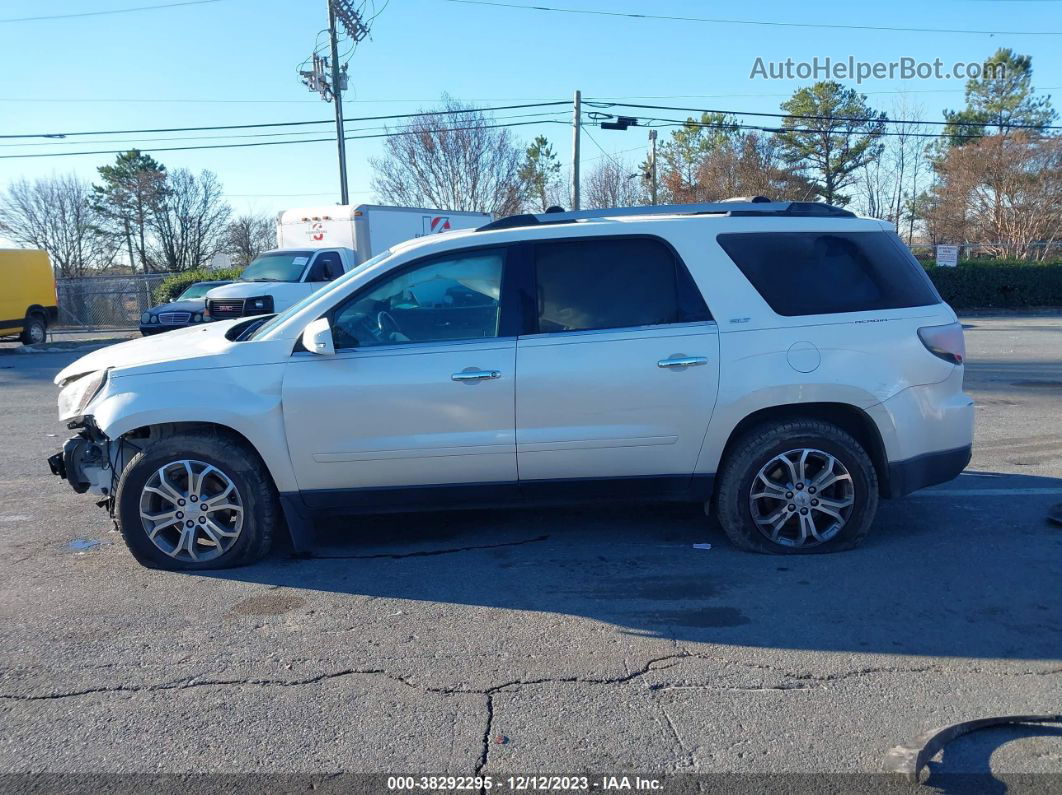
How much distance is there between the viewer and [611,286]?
5004 mm

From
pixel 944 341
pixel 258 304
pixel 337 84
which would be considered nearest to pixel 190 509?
pixel 944 341

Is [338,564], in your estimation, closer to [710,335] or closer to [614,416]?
[614,416]

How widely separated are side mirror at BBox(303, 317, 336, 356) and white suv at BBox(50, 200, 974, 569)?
12mm

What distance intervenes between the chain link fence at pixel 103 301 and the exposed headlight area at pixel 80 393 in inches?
1305

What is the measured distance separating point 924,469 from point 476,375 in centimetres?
268

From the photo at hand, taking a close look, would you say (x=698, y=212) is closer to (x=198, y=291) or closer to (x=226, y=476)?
(x=226, y=476)

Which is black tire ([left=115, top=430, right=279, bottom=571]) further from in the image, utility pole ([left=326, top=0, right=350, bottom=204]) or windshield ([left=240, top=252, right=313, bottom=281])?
utility pole ([left=326, top=0, right=350, bottom=204])

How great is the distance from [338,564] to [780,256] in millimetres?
3177

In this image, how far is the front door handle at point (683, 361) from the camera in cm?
484

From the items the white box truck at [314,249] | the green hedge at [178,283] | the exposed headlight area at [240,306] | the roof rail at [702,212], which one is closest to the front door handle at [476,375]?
the roof rail at [702,212]

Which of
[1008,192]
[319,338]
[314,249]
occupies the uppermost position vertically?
[1008,192]

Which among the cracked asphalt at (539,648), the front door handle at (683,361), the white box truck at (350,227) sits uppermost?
the white box truck at (350,227)

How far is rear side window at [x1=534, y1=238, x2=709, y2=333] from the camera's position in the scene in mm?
4957

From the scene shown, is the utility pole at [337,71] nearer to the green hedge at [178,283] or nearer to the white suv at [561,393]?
the green hedge at [178,283]
